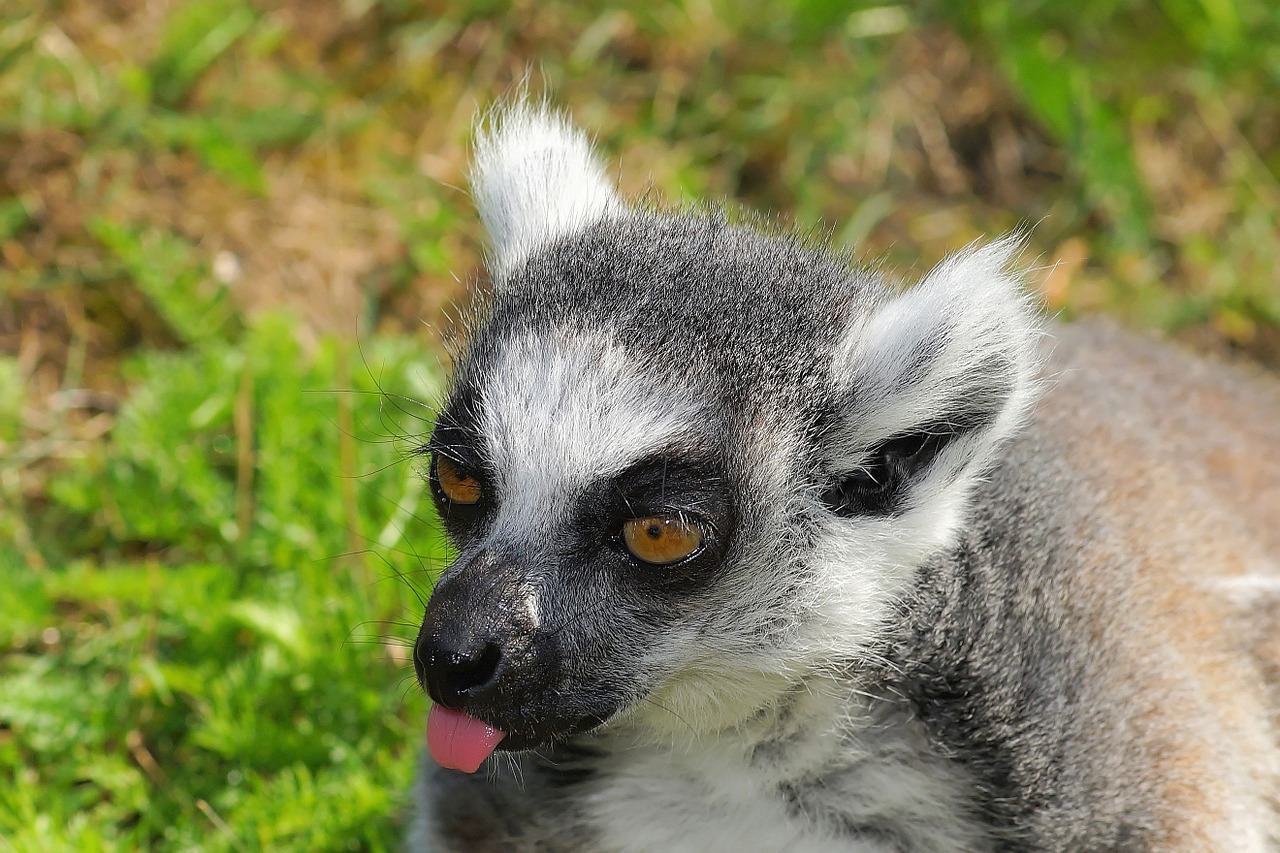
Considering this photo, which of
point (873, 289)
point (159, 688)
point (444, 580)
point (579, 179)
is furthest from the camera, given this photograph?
point (159, 688)

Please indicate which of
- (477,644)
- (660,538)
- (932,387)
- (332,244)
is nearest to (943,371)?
(932,387)

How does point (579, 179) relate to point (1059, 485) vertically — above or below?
above

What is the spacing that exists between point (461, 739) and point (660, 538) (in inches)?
23.5

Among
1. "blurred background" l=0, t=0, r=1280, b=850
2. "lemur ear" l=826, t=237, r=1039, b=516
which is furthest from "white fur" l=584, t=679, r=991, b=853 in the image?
"blurred background" l=0, t=0, r=1280, b=850

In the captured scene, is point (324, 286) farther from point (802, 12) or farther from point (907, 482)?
point (907, 482)

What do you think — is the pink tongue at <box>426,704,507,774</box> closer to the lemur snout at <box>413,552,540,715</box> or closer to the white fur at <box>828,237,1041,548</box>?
the lemur snout at <box>413,552,540,715</box>

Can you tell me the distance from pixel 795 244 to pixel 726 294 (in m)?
0.46

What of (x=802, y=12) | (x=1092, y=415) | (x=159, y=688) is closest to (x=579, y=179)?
(x=1092, y=415)

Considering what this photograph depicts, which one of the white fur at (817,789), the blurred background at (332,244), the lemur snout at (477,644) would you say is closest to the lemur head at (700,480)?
the lemur snout at (477,644)

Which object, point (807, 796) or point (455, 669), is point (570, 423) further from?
point (807, 796)

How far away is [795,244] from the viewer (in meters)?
3.39

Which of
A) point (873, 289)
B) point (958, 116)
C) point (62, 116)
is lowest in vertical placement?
point (958, 116)

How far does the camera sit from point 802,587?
2926mm

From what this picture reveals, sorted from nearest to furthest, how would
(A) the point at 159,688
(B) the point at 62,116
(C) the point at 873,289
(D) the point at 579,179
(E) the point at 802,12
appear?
(C) the point at 873,289
(D) the point at 579,179
(A) the point at 159,688
(B) the point at 62,116
(E) the point at 802,12
